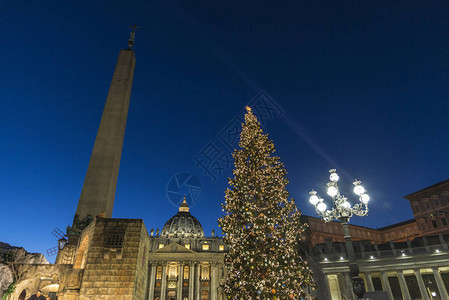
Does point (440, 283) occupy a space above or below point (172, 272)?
below

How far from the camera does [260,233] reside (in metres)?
14.5

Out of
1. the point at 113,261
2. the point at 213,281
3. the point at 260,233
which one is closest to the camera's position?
the point at 113,261

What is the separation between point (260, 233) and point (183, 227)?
302 feet

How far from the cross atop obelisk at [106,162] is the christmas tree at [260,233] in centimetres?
832

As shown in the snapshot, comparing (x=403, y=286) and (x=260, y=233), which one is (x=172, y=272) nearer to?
(x=403, y=286)

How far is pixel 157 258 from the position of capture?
6938 cm

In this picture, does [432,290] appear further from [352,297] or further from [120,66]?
[120,66]

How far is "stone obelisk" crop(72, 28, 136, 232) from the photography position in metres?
17.0

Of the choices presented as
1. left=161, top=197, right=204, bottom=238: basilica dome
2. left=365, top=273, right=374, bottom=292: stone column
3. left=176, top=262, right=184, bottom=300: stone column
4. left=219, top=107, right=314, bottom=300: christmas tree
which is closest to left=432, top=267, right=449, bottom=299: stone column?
left=365, top=273, right=374, bottom=292: stone column

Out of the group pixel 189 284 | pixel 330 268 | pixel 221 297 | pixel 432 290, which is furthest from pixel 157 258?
pixel 432 290

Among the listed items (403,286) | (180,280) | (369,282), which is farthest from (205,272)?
(403,286)

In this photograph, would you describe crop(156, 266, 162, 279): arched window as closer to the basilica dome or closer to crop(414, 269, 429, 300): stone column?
the basilica dome

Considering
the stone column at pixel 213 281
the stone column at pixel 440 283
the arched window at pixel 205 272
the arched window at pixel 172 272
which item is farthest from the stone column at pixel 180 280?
the stone column at pixel 440 283

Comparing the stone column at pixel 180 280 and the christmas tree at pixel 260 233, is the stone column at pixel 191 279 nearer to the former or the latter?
the stone column at pixel 180 280
